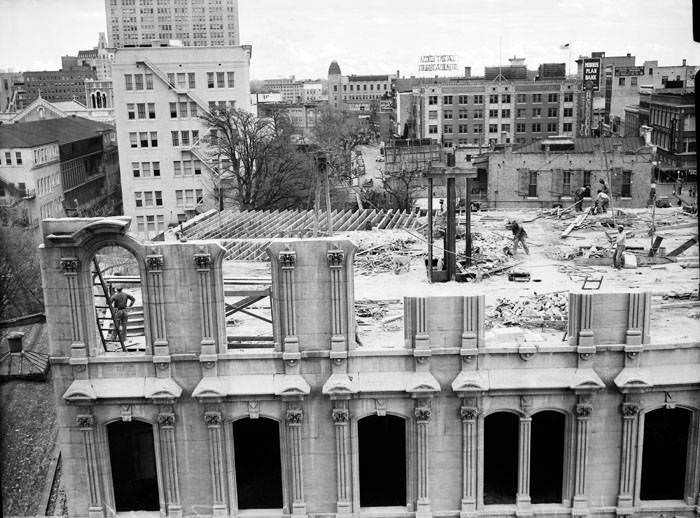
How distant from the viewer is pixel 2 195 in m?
45.1

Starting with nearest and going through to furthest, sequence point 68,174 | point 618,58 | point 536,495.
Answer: point 536,495
point 68,174
point 618,58

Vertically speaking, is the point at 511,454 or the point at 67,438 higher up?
the point at 67,438

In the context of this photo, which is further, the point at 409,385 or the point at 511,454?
the point at 511,454

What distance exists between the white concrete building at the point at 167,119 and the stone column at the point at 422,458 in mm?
45108

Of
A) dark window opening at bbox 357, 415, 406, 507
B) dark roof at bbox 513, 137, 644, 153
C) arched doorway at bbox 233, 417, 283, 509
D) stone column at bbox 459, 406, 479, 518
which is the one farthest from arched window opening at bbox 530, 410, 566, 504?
dark roof at bbox 513, 137, 644, 153

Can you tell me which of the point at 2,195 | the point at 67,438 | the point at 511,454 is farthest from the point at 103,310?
the point at 2,195

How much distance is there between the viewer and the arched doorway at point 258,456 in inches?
797

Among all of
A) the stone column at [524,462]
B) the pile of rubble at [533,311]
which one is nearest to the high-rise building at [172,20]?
the pile of rubble at [533,311]

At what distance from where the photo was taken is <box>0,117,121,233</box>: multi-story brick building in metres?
56.5

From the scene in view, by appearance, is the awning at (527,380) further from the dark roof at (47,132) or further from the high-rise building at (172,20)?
the high-rise building at (172,20)

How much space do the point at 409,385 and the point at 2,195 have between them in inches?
1362

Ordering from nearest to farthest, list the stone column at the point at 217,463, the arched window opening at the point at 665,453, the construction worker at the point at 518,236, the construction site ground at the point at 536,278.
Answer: the stone column at the point at 217,463, the arched window opening at the point at 665,453, the construction site ground at the point at 536,278, the construction worker at the point at 518,236

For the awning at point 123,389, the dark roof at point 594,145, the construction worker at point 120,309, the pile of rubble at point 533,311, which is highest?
the dark roof at point 594,145

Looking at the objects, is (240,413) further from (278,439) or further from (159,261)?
(159,261)
